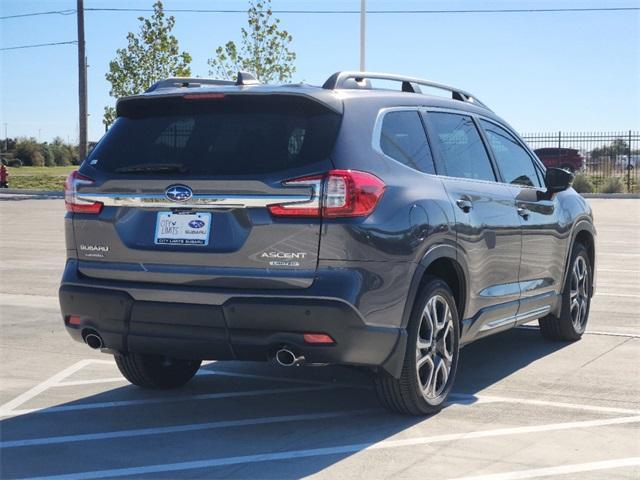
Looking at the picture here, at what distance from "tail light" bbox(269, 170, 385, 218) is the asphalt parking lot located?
47.0 inches

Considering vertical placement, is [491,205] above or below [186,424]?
above

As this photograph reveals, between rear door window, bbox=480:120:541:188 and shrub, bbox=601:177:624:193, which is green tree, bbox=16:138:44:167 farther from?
rear door window, bbox=480:120:541:188

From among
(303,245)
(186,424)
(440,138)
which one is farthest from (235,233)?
(440,138)

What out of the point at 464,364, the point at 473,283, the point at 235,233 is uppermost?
the point at 235,233

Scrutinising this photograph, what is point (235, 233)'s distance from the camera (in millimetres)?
5617

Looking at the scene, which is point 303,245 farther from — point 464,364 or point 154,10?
point 154,10

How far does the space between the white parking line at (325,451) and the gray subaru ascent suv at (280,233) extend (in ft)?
1.33

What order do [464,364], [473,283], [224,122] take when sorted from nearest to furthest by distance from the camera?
[224,122], [473,283], [464,364]

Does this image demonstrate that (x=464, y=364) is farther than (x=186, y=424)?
Yes

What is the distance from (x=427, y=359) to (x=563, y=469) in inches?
49.8

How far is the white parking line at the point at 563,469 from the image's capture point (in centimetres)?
504

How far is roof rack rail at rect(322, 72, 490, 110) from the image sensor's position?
610 centimetres

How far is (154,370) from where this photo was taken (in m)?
6.95

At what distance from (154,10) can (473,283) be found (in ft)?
143
